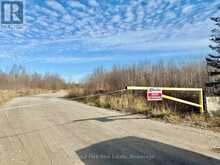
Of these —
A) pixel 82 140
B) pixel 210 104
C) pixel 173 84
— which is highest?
pixel 173 84

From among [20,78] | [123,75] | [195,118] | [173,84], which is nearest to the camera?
[195,118]

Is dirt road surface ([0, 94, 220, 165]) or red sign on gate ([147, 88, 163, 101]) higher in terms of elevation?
red sign on gate ([147, 88, 163, 101])

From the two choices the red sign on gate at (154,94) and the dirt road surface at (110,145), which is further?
the red sign on gate at (154,94)

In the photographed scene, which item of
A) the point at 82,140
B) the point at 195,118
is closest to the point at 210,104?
the point at 195,118

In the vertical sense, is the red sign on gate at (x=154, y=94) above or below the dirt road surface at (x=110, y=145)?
above

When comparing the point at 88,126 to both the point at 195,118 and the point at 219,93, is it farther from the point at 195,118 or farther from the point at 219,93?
the point at 219,93

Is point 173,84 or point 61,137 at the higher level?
point 173,84

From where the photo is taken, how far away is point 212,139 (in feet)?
15.8

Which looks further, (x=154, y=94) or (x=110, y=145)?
(x=154, y=94)

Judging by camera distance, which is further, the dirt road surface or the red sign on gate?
the red sign on gate

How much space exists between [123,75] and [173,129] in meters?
11.4

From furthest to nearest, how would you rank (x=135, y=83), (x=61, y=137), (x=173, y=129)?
(x=135, y=83) < (x=173, y=129) < (x=61, y=137)

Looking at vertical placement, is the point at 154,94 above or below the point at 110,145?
above

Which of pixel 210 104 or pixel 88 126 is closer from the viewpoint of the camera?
pixel 88 126
